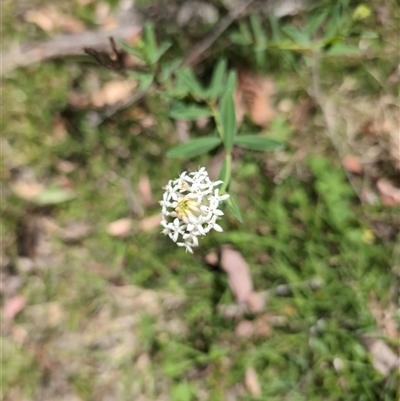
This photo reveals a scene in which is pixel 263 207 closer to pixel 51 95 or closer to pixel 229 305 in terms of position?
pixel 229 305

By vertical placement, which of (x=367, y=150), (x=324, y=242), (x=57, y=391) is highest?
(x=367, y=150)

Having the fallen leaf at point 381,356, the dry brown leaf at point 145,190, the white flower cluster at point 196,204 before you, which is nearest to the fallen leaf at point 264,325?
the fallen leaf at point 381,356

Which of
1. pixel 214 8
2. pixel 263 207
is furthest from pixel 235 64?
pixel 263 207

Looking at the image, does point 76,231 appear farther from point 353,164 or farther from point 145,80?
point 353,164

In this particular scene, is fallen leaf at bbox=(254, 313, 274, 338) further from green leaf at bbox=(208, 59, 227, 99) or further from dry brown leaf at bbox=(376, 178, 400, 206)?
green leaf at bbox=(208, 59, 227, 99)

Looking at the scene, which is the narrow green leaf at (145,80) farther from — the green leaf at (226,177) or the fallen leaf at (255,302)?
the fallen leaf at (255,302)

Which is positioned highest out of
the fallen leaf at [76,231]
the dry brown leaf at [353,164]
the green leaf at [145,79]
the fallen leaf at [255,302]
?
the green leaf at [145,79]
